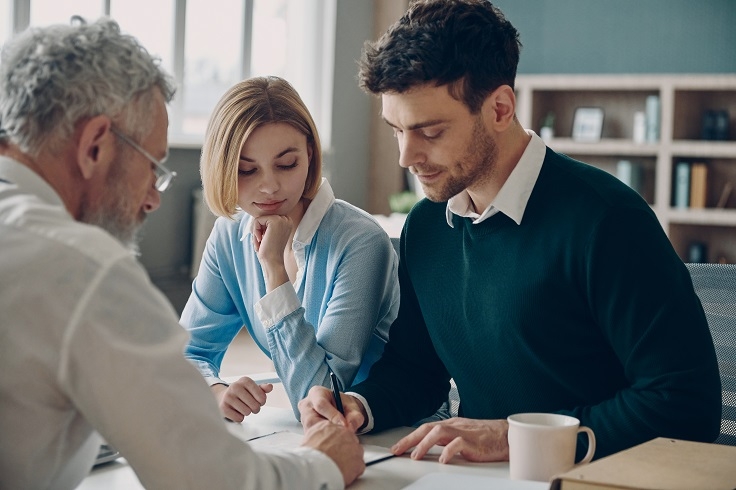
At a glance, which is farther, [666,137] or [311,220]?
[666,137]

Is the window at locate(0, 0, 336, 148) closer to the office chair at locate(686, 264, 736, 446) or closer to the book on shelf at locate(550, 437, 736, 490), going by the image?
the office chair at locate(686, 264, 736, 446)

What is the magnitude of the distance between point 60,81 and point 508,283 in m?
0.82

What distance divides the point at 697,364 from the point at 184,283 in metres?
4.71

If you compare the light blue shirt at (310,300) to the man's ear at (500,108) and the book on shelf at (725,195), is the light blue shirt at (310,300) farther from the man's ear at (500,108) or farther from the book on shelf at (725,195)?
the book on shelf at (725,195)

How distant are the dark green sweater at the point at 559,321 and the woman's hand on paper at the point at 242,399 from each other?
172 mm

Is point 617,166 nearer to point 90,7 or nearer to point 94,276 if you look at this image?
point 90,7

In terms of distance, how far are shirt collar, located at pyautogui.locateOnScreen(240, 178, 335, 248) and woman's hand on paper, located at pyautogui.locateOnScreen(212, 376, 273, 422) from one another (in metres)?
0.44

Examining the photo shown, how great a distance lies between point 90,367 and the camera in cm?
92

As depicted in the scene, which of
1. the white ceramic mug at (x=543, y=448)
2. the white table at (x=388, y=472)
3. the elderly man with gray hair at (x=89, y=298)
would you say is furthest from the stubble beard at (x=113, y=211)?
the white ceramic mug at (x=543, y=448)

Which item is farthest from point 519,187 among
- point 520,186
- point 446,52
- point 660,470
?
point 660,470

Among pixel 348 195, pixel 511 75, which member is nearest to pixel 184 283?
pixel 348 195

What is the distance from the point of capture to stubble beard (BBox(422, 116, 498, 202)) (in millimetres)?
1624

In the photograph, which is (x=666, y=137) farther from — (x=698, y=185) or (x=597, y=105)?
(x=597, y=105)

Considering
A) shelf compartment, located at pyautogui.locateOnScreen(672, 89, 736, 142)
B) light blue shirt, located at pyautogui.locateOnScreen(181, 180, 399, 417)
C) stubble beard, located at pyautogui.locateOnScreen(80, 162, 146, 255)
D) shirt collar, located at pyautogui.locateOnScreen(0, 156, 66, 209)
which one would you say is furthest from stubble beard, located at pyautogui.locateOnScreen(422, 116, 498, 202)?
shelf compartment, located at pyautogui.locateOnScreen(672, 89, 736, 142)
